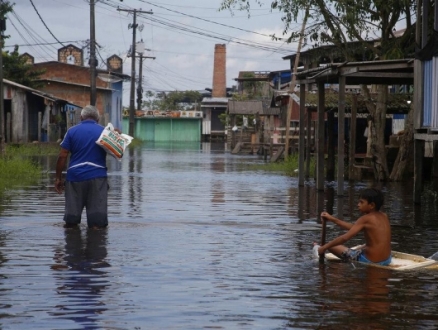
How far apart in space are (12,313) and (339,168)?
46.3 ft

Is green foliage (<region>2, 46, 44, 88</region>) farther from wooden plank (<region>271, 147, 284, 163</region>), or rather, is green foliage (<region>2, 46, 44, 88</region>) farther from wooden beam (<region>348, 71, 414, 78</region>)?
wooden beam (<region>348, 71, 414, 78</region>)

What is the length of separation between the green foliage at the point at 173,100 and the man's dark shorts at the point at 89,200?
108359 millimetres

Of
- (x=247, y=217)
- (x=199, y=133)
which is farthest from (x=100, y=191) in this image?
(x=199, y=133)

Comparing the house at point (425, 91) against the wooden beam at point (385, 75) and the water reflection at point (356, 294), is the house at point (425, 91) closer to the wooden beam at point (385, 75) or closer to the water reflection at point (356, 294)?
the wooden beam at point (385, 75)

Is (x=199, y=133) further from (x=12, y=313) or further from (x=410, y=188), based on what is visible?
(x=12, y=313)

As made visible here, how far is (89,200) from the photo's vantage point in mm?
13234

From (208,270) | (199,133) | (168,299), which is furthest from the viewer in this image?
(199,133)

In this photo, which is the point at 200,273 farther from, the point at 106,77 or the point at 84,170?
the point at 106,77

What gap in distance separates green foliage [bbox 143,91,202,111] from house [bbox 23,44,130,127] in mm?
32814

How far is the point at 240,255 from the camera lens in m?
11.7

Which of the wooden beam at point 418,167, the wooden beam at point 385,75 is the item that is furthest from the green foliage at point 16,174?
the wooden beam at point 418,167

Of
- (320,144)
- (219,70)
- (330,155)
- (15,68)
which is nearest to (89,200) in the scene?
(320,144)

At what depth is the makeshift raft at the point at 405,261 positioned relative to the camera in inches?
410

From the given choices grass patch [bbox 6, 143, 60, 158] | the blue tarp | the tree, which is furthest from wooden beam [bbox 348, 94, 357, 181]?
the blue tarp
